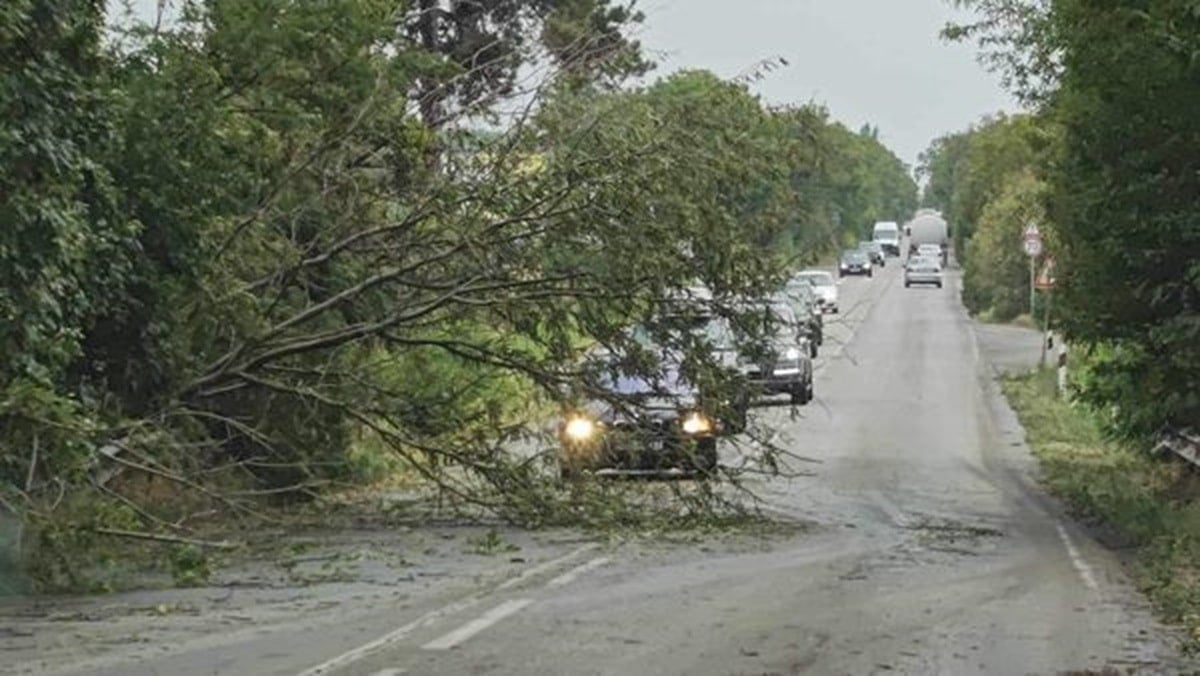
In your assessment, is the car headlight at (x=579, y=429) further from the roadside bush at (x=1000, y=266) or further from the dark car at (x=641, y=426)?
the roadside bush at (x=1000, y=266)

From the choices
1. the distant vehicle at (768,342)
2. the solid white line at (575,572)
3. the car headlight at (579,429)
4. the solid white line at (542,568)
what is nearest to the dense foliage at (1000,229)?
the distant vehicle at (768,342)

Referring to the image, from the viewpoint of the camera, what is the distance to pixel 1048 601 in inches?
488

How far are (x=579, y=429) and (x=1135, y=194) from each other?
212 inches

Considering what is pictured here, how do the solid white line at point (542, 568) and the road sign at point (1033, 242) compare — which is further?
the road sign at point (1033, 242)

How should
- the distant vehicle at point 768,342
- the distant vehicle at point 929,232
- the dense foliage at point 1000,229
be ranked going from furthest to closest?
1. the distant vehicle at point 929,232
2. the dense foliage at point 1000,229
3. the distant vehicle at point 768,342

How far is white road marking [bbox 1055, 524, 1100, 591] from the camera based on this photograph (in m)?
13.6

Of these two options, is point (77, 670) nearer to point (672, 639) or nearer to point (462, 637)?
point (462, 637)

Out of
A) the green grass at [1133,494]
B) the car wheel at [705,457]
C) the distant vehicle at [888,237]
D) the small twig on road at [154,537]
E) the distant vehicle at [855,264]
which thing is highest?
the distant vehicle at [888,237]

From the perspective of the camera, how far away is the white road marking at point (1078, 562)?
1355 centimetres

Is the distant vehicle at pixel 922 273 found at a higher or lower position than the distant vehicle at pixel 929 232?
lower

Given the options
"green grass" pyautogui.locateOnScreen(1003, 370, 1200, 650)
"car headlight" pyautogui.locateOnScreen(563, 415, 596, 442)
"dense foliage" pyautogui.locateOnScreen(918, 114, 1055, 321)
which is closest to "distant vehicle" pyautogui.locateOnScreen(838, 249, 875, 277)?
"dense foliage" pyautogui.locateOnScreen(918, 114, 1055, 321)

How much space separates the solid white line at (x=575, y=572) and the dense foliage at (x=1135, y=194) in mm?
5698

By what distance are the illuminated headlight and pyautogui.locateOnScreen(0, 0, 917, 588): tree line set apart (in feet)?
3.42

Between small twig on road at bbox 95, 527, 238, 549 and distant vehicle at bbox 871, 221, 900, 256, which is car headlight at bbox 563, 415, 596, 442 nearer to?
small twig on road at bbox 95, 527, 238, 549
